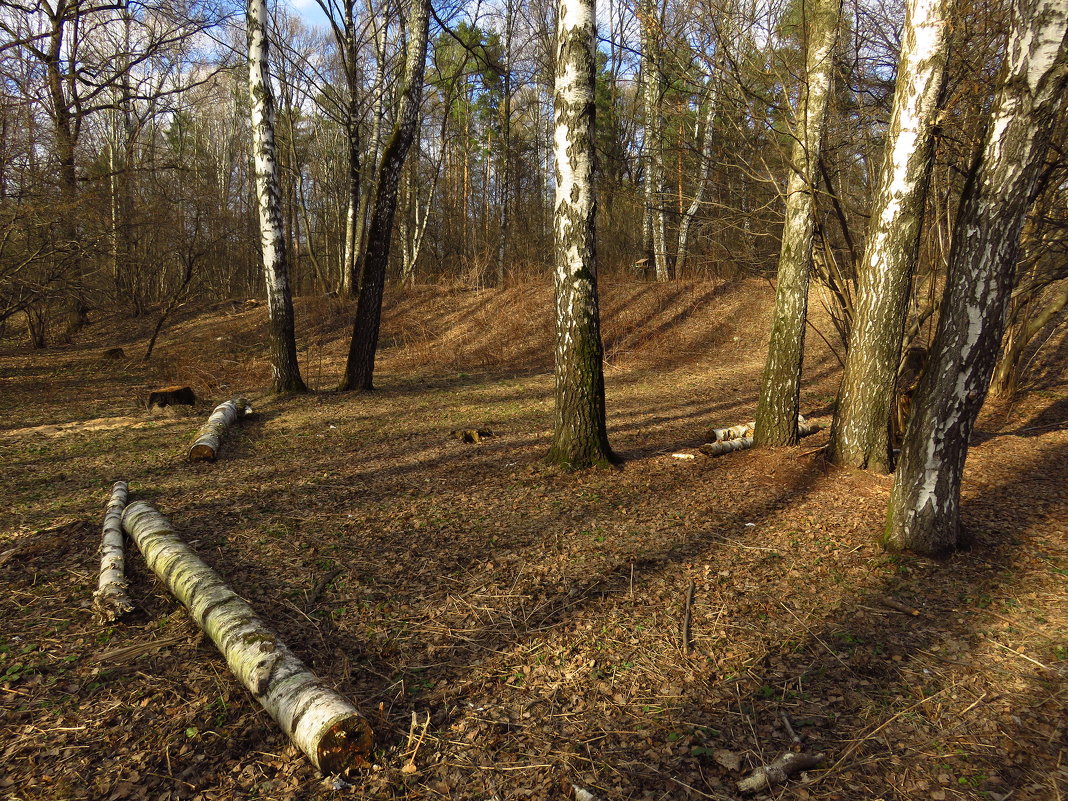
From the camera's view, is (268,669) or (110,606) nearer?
(268,669)

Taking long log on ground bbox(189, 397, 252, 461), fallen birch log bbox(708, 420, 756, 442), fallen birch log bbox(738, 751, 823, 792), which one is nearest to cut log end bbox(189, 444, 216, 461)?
long log on ground bbox(189, 397, 252, 461)

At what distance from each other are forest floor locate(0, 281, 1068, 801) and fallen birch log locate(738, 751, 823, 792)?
4 centimetres

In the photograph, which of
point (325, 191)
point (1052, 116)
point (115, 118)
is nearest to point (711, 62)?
point (1052, 116)

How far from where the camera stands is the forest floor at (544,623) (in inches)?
93.1

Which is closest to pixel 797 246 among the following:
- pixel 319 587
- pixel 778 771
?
pixel 778 771

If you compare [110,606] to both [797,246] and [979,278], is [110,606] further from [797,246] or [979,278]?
[797,246]

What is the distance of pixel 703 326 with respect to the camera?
15055 mm

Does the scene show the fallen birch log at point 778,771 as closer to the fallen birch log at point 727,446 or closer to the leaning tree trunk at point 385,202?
the fallen birch log at point 727,446

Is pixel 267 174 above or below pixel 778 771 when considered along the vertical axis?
above

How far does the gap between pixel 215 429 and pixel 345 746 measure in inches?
218

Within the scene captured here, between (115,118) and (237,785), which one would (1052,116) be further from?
(115,118)

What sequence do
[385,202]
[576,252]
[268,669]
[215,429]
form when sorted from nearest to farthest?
[268,669], [576,252], [215,429], [385,202]

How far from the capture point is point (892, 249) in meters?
4.86

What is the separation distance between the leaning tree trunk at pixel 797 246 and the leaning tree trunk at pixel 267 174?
678 cm
